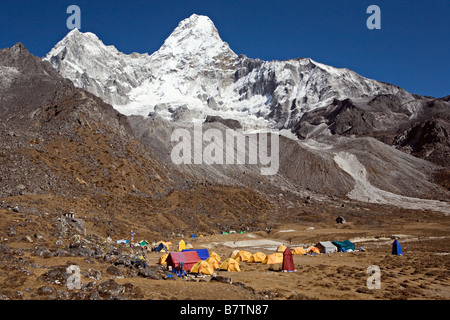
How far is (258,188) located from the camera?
275 feet

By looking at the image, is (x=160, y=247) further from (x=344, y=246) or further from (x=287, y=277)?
(x=344, y=246)

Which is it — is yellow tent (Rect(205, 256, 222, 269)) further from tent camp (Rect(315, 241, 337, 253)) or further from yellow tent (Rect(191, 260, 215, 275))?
tent camp (Rect(315, 241, 337, 253))

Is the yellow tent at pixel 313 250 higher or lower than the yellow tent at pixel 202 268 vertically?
lower

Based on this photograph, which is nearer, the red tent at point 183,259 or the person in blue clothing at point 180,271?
the person in blue clothing at point 180,271

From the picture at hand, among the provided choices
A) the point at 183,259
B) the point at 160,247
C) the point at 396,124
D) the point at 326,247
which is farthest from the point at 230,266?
the point at 396,124

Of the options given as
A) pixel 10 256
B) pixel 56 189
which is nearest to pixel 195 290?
pixel 10 256

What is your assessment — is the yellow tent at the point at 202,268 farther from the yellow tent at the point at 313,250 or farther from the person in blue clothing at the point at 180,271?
the yellow tent at the point at 313,250

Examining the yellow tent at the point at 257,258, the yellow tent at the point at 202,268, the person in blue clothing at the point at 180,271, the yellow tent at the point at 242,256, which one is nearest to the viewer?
the person in blue clothing at the point at 180,271

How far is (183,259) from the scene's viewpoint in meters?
25.0

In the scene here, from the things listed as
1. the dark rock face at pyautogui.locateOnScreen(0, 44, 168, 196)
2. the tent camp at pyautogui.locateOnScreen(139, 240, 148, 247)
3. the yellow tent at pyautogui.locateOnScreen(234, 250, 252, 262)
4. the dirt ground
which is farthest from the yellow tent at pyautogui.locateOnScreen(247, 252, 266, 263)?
the dark rock face at pyautogui.locateOnScreen(0, 44, 168, 196)

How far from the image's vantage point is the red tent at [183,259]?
80.6ft

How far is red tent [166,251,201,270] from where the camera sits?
80.6ft

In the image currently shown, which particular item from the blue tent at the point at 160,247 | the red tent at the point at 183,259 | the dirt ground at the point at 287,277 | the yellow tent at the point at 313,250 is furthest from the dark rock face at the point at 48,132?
the yellow tent at the point at 313,250
